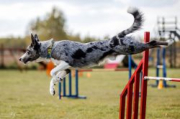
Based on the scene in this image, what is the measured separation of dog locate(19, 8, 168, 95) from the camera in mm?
5133

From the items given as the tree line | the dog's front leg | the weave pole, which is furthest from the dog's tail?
the tree line

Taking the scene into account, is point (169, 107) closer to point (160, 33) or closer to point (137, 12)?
point (137, 12)

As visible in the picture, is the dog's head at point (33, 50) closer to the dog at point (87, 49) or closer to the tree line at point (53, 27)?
the dog at point (87, 49)

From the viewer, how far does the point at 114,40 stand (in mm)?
5152

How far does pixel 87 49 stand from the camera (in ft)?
17.4

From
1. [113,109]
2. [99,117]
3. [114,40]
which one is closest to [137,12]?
[114,40]

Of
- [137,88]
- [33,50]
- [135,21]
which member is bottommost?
[137,88]

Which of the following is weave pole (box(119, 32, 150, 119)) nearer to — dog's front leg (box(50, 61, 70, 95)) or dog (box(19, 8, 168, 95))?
dog (box(19, 8, 168, 95))

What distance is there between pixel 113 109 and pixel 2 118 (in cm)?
238

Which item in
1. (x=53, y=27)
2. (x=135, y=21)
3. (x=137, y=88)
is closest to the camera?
(x=135, y=21)

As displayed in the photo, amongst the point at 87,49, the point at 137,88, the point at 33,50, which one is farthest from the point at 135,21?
the point at 33,50

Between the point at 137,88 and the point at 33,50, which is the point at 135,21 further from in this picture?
the point at 33,50

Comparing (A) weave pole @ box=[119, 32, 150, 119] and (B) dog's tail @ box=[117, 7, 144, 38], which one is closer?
(B) dog's tail @ box=[117, 7, 144, 38]

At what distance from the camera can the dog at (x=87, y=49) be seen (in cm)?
Answer: 513
